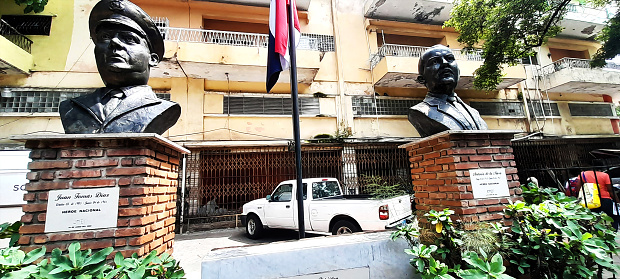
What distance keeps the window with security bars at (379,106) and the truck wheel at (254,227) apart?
18.0ft

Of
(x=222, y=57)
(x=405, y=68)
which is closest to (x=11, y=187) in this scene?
(x=222, y=57)

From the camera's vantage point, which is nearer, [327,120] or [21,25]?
[21,25]

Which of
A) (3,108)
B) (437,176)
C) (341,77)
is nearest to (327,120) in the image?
(341,77)

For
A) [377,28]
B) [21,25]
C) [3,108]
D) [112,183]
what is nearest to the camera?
[112,183]

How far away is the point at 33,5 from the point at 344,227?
1157cm

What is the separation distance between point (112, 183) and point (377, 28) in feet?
36.1

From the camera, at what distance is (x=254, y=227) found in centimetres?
647

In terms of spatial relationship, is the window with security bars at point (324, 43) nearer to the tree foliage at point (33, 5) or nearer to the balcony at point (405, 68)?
the balcony at point (405, 68)

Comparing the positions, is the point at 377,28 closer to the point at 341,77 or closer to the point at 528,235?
the point at 341,77

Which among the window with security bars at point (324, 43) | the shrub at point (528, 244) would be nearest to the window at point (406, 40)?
the window with security bars at point (324, 43)

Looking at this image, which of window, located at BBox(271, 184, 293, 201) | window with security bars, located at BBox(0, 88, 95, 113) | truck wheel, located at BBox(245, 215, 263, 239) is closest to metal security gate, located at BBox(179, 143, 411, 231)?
truck wheel, located at BBox(245, 215, 263, 239)

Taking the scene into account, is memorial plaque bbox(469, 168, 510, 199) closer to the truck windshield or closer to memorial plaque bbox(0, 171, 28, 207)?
the truck windshield

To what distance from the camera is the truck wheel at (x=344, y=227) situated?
15.9ft

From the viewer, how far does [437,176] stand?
2.51m
